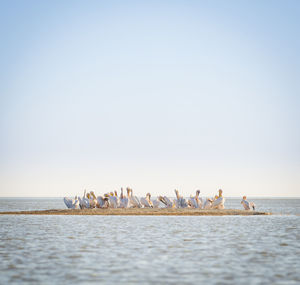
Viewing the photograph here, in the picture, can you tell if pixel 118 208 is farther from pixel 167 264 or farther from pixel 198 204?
pixel 167 264

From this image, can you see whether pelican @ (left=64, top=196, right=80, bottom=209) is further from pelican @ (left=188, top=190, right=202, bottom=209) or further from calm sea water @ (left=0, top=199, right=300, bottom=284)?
calm sea water @ (left=0, top=199, right=300, bottom=284)

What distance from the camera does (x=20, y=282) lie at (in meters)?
9.49

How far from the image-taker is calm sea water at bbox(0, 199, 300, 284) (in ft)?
32.7

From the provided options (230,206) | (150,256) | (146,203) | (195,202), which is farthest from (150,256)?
(230,206)

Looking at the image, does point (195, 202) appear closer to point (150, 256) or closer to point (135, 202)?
point (135, 202)

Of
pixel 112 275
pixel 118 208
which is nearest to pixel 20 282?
pixel 112 275

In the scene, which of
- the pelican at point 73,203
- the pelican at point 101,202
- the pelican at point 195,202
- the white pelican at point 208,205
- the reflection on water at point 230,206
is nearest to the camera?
the white pelican at point 208,205

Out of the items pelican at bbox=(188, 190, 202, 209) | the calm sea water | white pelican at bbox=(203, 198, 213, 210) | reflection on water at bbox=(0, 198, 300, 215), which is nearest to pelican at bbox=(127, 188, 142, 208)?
pelican at bbox=(188, 190, 202, 209)

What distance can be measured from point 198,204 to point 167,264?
22.1 m

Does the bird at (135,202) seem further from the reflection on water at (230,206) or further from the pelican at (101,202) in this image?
the reflection on water at (230,206)

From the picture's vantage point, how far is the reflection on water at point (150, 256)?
32.8ft

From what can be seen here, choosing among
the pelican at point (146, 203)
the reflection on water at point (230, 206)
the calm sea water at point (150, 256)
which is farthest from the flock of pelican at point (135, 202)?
the calm sea water at point (150, 256)

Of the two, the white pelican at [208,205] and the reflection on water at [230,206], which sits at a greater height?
the reflection on water at [230,206]

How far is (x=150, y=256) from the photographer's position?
12508 mm
